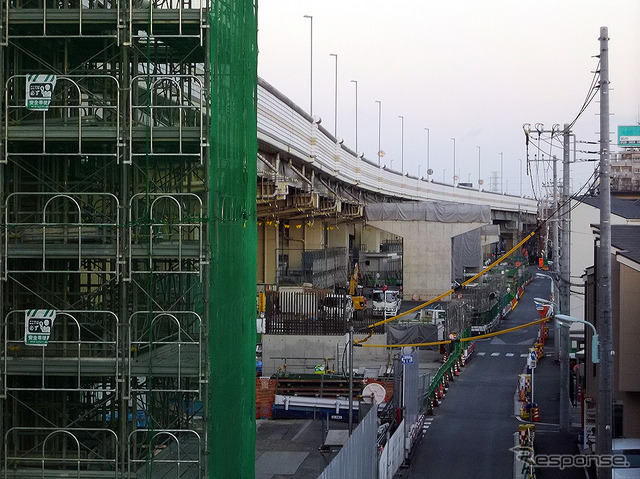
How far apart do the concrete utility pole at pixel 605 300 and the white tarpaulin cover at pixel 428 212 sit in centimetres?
4790

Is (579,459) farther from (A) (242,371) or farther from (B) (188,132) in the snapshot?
(B) (188,132)

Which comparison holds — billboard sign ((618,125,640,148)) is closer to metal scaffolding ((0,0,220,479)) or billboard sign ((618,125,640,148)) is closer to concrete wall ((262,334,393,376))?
concrete wall ((262,334,393,376))

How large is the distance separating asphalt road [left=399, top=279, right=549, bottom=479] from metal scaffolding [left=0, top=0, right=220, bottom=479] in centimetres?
1259

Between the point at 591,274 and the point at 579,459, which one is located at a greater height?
the point at 591,274

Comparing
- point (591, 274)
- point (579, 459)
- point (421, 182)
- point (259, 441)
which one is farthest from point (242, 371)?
point (421, 182)

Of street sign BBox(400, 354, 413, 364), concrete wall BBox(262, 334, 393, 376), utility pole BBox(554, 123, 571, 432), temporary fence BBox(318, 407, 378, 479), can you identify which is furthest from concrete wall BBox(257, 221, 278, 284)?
temporary fence BBox(318, 407, 378, 479)

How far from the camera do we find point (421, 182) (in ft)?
311

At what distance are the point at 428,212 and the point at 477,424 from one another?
124ft

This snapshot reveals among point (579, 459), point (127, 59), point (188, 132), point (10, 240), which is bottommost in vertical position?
point (579, 459)

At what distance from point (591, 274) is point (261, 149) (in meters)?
12.4

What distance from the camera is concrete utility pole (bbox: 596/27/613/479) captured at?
19.7m

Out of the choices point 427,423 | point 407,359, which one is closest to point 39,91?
point 407,359

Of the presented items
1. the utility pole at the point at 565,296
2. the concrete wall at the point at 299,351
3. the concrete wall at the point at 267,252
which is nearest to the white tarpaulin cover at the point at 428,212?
the concrete wall at the point at 267,252

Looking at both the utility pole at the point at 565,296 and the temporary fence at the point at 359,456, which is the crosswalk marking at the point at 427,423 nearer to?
the utility pole at the point at 565,296
